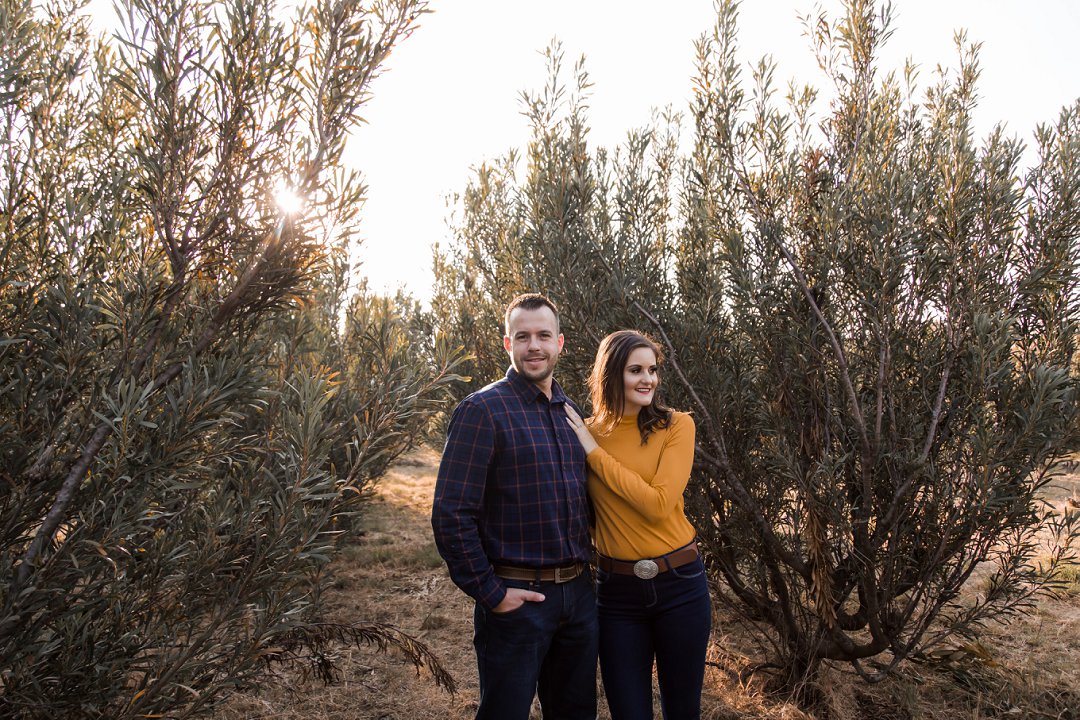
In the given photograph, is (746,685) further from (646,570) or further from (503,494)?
(503,494)

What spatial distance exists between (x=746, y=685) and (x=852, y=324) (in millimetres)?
3013

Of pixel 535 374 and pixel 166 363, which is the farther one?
pixel 535 374

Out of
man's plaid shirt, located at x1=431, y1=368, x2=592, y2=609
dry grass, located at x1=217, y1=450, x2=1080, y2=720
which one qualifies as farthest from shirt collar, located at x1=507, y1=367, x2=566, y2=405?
dry grass, located at x1=217, y1=450, x2=1080, y2=720

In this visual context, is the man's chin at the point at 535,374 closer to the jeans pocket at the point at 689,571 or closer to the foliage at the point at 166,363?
the foliage at the point at 166,363

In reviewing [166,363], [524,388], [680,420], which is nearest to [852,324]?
[680,420]

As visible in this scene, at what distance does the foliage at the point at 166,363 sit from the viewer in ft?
7.29

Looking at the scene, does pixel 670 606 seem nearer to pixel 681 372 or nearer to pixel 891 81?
pixel 681 372

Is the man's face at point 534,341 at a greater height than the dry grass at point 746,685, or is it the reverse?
the man's face at point 534,341

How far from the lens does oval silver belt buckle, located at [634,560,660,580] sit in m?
2.89

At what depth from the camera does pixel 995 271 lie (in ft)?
12.4

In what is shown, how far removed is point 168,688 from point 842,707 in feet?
14.5

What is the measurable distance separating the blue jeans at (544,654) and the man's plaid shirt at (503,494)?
0.14 meters

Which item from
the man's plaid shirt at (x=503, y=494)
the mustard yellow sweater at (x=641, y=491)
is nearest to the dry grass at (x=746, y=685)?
the man's plaid shirt at (x=503, y=494)

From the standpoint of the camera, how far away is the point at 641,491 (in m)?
2.84
